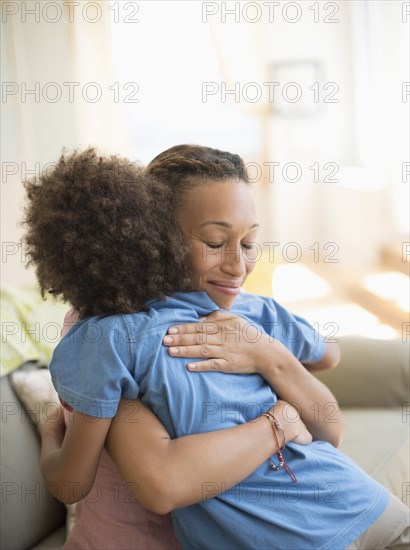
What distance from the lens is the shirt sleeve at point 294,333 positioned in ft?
4.38

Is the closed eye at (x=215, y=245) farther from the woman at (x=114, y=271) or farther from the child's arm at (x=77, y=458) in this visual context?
the child's arm at (x=77, y=458)

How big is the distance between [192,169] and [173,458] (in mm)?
482

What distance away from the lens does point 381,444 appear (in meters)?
1.92

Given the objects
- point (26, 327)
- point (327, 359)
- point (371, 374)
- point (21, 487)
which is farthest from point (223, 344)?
point (371, 374)

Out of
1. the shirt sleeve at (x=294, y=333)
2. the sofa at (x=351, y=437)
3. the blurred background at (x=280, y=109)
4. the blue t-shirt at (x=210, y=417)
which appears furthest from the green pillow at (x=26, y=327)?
the blurred background at (x=280, y=109)

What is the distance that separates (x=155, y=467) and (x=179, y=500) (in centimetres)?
6

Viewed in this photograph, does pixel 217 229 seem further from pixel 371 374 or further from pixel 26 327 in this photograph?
pixel 371 374

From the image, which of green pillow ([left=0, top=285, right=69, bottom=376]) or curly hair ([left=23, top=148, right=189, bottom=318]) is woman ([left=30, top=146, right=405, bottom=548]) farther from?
green pillow ([left=0, top=285, right=69, bottom=376])

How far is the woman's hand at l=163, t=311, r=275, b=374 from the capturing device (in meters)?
1.04

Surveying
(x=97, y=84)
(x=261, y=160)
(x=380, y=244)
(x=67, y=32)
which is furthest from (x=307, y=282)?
(x=67, y=32)

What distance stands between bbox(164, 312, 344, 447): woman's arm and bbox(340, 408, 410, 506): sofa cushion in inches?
20.3

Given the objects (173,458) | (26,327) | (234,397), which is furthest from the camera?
(26,327)

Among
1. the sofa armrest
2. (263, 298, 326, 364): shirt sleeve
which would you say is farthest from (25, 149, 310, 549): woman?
the sofa armrest

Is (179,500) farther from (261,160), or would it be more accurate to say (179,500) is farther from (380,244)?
(261,160)
